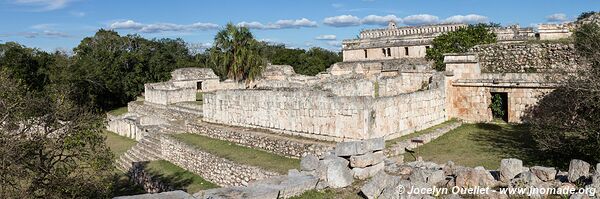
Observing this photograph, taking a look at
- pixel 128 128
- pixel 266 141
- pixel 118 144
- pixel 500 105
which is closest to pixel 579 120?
pixel 500 105

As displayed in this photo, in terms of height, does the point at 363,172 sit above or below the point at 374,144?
below

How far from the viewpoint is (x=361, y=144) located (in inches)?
372

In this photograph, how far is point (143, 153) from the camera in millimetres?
21156

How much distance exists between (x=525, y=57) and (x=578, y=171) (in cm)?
1182

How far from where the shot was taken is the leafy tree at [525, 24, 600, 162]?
10633 mm

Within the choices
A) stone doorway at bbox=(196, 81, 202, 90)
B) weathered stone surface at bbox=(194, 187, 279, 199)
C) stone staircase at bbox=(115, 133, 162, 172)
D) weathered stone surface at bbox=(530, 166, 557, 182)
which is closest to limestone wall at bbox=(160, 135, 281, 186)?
stone staircase at bbox=(115, 133, 162, 172)

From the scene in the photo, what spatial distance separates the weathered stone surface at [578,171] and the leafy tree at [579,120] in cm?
291

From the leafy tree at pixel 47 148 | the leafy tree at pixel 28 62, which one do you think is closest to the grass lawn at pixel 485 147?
the leafy tree at pixel 47 148

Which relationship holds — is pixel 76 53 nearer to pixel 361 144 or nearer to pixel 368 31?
pixel 368 31

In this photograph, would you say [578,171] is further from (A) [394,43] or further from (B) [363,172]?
(A) [394,43]

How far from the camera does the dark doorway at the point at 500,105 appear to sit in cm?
1717

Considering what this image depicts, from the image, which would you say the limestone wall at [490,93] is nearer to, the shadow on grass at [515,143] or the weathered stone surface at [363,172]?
the shadow on grass at [515,143]

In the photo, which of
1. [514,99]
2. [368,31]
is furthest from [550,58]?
[368,31]

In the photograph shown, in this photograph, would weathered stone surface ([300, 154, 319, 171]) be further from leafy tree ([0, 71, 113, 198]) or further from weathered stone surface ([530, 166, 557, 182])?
leafy tree ([0, 71, 113, 198])
